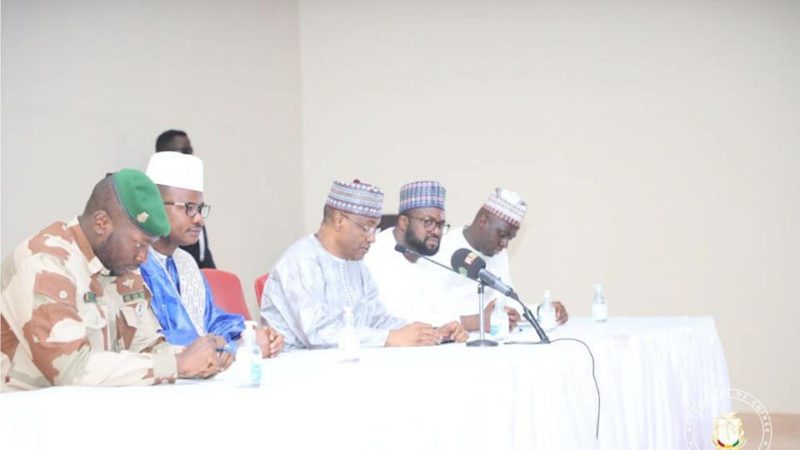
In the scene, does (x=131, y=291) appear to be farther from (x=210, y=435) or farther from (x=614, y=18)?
(x=614, y=18)

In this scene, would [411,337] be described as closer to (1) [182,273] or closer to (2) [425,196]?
(1) [182,273]

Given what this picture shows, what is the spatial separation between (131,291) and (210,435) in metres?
0.99

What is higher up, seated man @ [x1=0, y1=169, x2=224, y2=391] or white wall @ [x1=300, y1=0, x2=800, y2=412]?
white wall @ [x1=300, y1=0, x2=800, y2=412]

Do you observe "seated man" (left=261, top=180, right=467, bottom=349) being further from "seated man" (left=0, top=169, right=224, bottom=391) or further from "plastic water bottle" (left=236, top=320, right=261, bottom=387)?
"plastic water bottle" (left=236, top=320, right=261, bottom=387)

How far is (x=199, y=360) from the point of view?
2.72m

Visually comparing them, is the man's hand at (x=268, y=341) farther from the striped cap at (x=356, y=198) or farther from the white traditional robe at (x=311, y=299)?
the striped cap at (x=356, y=198)

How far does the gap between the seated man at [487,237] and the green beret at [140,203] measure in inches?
111

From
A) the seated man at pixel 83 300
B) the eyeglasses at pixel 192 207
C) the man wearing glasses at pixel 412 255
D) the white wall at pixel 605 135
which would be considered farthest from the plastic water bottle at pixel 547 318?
the white wall at pixel 605 135

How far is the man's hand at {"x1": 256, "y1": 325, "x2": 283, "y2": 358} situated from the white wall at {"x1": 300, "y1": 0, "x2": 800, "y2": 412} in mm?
4512

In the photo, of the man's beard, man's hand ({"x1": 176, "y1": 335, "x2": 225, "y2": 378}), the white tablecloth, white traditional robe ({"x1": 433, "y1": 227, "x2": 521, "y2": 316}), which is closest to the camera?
the white tablecloth

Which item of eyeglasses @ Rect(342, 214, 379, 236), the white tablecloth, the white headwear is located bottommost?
the white tablecloth

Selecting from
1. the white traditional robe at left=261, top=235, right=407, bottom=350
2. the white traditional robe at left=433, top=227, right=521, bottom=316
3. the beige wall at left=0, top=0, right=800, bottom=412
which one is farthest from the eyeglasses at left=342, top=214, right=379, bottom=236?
the beige wall at left=0, top=0, right=800, bottom=412

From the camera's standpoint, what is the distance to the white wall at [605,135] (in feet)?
24.7

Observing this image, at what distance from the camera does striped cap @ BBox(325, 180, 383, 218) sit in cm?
416
